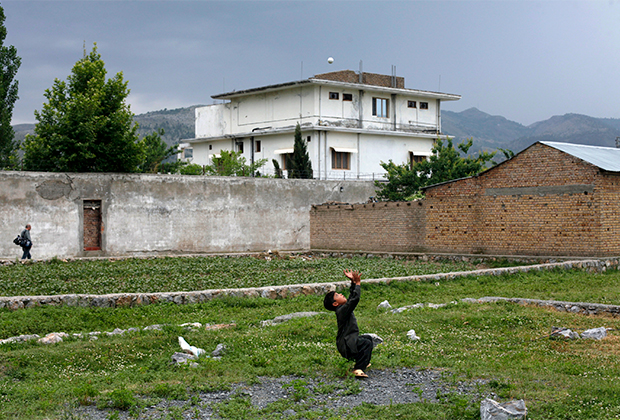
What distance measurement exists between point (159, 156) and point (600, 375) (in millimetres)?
49062

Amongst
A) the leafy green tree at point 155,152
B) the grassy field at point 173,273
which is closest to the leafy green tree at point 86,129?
the grassy field at point 173,273

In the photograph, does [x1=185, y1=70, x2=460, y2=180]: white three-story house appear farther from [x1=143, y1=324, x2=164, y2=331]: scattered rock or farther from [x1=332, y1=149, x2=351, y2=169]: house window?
[x1=143, y1=324, x2=164, y2=331]: scattered rock

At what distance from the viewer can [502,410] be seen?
20.8 ft

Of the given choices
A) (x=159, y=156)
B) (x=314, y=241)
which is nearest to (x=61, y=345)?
(x=314, y=241)

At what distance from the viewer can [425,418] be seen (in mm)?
6746

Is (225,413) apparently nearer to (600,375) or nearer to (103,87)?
(600,375)

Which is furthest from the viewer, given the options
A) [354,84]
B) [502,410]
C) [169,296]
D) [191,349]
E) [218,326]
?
[354,84]

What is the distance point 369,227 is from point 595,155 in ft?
34.1

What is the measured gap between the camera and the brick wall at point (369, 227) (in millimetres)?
28438

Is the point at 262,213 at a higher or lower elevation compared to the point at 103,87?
lower

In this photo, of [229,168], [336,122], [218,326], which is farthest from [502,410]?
[336,122]

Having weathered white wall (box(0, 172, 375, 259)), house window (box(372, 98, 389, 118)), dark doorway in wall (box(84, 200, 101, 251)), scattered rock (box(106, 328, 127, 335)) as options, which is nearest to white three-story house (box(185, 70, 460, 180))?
house window (box(372, 98, 389, 118))

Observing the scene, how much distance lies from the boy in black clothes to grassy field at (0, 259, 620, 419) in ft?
0.73

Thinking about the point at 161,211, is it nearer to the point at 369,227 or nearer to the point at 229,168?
the point at 369,227
